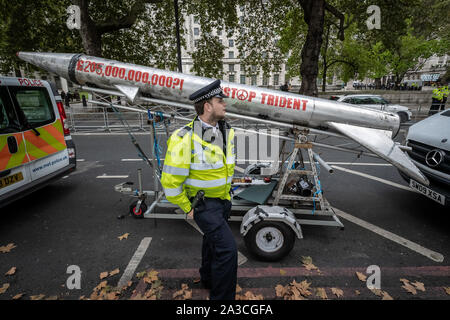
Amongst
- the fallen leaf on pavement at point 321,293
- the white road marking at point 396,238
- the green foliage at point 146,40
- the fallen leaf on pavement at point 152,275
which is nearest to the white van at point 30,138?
the fallen leaf on pavement at point 152,275

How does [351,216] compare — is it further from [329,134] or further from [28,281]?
[28,281]

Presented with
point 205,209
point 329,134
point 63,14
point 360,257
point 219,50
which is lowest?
point 360,257

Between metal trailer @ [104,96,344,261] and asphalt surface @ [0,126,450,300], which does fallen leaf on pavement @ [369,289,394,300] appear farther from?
metal trailer @ [104,96,344,261]

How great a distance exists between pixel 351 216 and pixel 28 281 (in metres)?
5.14

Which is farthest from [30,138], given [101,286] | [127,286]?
[127,286]

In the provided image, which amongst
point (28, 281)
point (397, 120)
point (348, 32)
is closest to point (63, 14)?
point (28, 281)

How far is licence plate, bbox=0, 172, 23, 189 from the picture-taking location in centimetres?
385

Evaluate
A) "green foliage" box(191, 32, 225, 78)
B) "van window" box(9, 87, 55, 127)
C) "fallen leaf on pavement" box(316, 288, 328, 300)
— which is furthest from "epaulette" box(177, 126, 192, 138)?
"green foliage" box(191, 32, 225, 78)

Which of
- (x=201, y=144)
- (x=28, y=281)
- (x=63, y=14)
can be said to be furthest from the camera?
(x=63, y=14)

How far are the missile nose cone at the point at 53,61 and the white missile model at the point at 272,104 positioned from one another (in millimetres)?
345

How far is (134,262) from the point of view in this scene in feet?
10.8

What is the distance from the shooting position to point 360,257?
338cm

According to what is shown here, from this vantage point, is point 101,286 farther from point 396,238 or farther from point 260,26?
point 260,26

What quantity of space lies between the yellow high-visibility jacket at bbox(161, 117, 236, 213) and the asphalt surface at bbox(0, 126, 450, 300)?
4.27 feet
